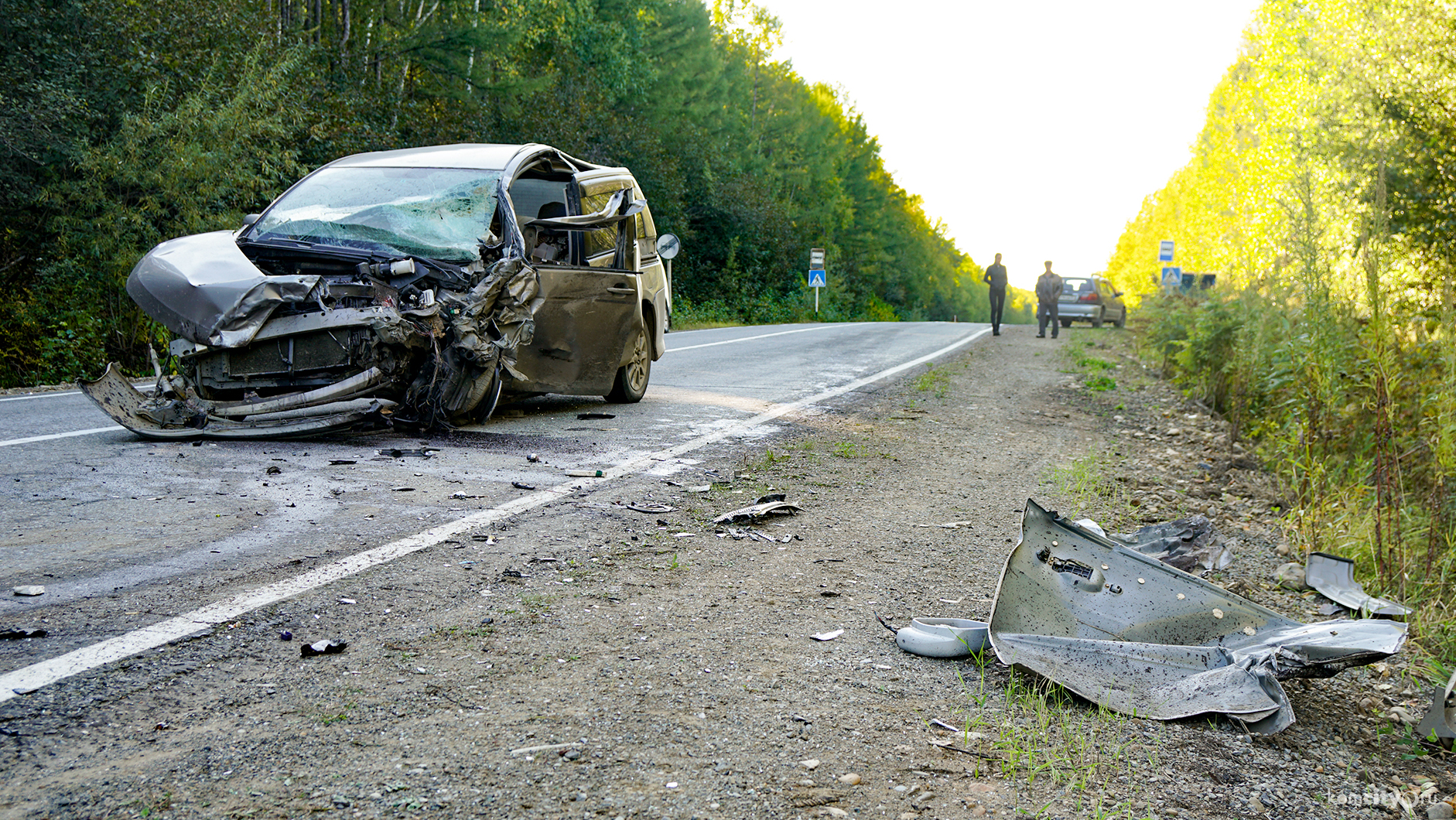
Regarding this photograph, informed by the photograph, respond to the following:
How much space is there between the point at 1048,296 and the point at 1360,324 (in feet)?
67.3

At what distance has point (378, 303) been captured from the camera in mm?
6457

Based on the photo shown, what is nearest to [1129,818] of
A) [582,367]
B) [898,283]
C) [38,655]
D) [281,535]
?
[38,655]

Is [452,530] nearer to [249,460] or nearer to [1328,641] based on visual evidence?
[249,460]

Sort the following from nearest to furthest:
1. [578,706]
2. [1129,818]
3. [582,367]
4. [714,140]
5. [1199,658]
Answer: [1129,818] < [578,706] < [1199,658] < [582,367] < [714,140]

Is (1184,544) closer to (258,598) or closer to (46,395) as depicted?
(258,598)

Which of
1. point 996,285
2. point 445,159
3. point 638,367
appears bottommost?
point 638,367

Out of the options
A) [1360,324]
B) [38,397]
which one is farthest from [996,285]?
[38,397]

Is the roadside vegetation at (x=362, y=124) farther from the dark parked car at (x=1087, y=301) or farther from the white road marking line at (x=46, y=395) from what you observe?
the dark parked car at (x=1087, y=301)

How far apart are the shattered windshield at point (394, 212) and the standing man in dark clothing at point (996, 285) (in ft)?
64.1

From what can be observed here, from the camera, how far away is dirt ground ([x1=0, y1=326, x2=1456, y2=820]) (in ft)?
7.57

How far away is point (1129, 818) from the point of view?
7.68ft

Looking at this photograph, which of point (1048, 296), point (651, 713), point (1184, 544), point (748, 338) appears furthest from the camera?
point (1048, 296)

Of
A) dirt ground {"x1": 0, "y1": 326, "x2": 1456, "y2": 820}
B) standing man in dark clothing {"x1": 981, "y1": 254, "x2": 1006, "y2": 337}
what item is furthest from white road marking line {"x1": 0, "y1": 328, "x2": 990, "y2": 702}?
standing man in dark clothing {"x1": 981, "y1": 254, "x2": 1006, "y2": 337}

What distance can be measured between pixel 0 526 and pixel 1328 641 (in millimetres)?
5055
